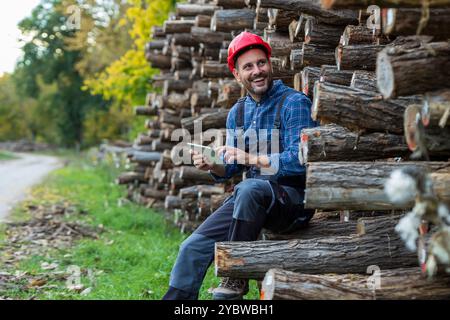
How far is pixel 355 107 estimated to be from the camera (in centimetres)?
409

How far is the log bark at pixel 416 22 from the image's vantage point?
11.3 ft

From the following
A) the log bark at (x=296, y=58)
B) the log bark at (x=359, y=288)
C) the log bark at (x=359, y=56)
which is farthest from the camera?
the log bark at (x=296, y=58)

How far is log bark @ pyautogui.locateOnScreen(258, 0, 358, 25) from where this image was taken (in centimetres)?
551

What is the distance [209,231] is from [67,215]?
6857mm

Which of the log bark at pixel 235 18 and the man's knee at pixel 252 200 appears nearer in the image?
the man's knee at pixel 252 200

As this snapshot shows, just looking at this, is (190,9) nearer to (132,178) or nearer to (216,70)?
(216,70)

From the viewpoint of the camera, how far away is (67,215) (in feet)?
36.8

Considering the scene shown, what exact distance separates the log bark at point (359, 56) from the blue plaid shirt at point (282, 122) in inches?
16.7

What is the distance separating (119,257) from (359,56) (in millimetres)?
3951

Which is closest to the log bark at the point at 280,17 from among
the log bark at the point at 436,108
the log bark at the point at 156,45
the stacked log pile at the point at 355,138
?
the stacked log pile at the point at 355,138

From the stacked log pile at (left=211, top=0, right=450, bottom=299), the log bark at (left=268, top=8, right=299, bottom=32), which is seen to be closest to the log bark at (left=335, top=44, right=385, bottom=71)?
the stacked log pile at (left=211, top=0, right=450, bottom=299)

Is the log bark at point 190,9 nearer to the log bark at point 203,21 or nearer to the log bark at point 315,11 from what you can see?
the log bark at point 203,21
